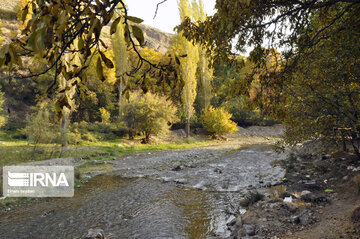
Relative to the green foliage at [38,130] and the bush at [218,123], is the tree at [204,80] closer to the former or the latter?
the bush at [218,123]

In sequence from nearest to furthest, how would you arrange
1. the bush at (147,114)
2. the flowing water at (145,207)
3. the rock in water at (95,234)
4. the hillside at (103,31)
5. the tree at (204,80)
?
the rock in water at (95,234), the flowing water at (145,207), the bush at (147,114), the tree at (204,80), the hillside at (103,31)

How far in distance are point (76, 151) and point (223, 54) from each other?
499 inches

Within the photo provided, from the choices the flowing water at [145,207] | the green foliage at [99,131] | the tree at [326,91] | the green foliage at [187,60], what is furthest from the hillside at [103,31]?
the tree at [326,91]

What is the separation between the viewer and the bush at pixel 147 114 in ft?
63.9

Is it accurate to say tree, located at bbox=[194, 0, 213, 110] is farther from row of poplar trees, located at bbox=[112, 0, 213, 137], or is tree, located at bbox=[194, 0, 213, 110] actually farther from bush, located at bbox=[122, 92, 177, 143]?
A: bush, located at bbox=[122, 92, 177, 143]

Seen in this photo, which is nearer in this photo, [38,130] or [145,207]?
[145,207]

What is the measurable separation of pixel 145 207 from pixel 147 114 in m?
13.8

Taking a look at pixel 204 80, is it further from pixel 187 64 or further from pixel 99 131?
pixel 99 131

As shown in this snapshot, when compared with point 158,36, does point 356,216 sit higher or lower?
lower

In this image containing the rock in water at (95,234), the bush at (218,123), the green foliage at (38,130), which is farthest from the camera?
the bush at (218,123)

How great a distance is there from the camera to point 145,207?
6.08 metres

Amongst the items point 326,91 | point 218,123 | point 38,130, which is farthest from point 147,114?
point 326,91

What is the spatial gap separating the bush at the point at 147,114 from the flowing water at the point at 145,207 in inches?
381

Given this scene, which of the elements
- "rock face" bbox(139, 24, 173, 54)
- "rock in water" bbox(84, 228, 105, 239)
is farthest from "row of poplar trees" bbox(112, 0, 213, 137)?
"rock face" bbox(139, 24, 173, 54)
